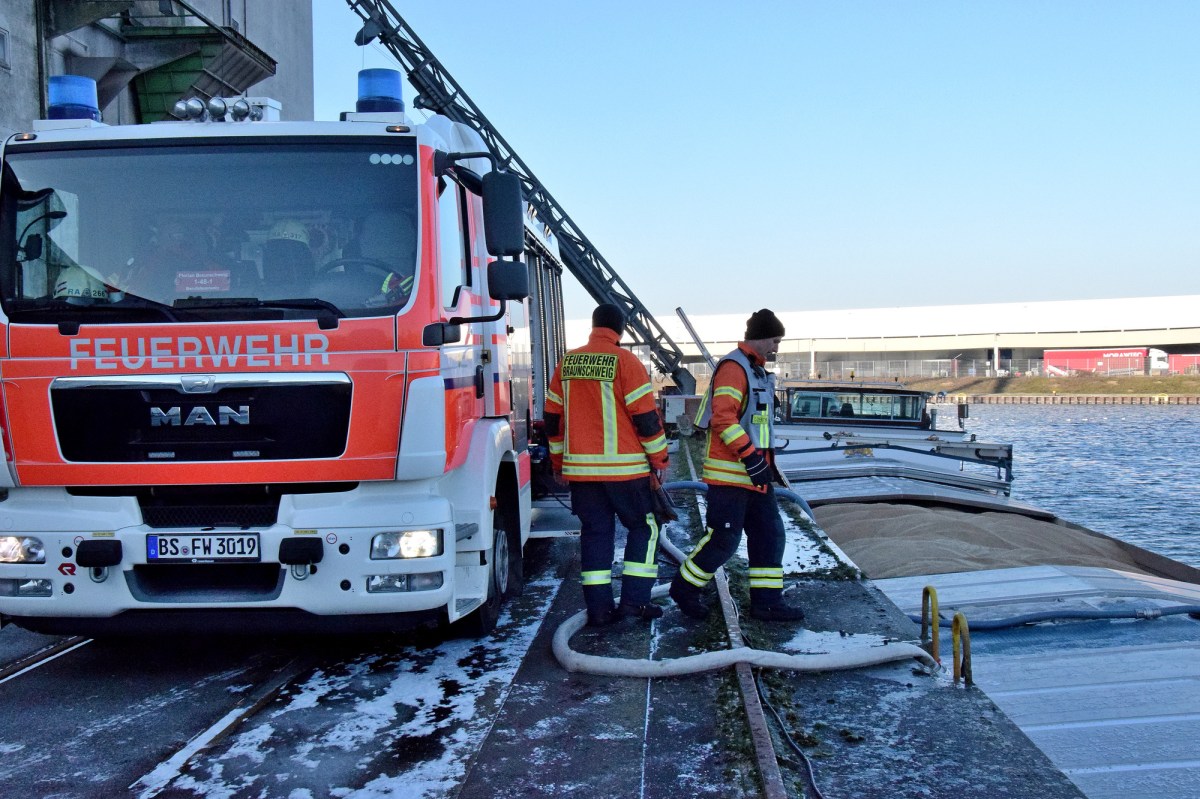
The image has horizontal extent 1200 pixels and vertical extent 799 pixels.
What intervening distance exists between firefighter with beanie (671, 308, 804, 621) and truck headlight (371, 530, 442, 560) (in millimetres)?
1687

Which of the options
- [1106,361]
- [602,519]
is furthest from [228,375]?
[1106,361]

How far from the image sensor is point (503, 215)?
5.02 meters

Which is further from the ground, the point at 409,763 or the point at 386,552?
the point at 386,552

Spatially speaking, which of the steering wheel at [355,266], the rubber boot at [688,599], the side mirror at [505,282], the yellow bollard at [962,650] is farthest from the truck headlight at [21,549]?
the yellow bollard at [962,650]

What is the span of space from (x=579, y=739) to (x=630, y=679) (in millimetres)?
777

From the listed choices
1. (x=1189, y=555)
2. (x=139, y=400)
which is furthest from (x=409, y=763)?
(x=1189, y=555)

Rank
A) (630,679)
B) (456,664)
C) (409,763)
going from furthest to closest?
1. (456,664)
2. (630,679)
3. (409,763)

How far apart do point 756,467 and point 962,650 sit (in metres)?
1.36

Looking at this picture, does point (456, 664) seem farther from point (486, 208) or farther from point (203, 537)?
point (486, 208)

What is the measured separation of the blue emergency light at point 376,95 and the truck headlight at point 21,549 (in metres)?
2.58

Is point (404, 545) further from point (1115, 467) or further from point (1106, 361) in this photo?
point (1106, 361)

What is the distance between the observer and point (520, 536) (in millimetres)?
6473

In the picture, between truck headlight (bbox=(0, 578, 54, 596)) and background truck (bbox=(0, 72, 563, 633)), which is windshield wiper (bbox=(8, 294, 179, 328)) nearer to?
background truck (bbox=(0, 72, 563, 633))

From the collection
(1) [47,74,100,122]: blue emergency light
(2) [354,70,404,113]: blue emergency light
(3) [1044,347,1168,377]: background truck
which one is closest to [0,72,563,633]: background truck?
(1) [47,74,100,122]: blue emergency light
